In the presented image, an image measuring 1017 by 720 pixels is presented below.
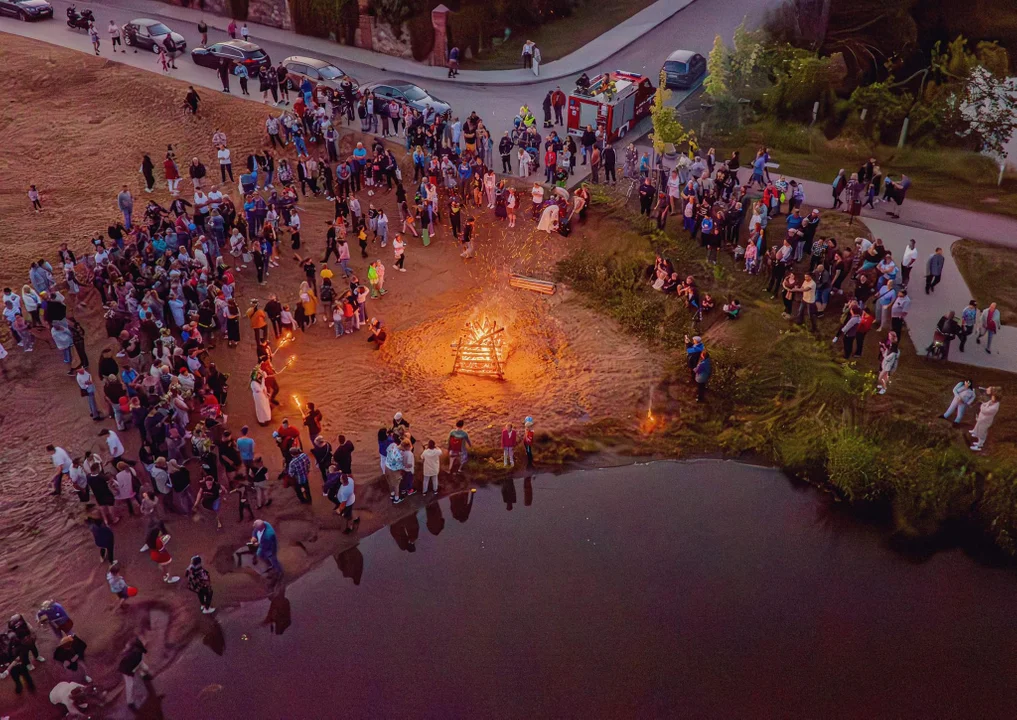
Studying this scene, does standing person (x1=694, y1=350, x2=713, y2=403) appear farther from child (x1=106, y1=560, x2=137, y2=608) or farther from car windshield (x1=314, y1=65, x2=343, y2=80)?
car windshield (x1=314, y1=65, x2=343, y2=80)

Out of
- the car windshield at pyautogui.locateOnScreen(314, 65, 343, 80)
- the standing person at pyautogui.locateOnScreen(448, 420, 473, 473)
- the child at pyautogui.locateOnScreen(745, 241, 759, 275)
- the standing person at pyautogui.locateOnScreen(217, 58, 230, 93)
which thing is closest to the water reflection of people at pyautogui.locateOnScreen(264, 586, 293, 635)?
the standing person at pyautogui.locateOnScreen(448, 420, 473, 473)

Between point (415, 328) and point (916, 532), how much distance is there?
42.2ft

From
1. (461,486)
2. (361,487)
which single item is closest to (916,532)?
(461,486)

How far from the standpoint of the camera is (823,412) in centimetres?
A: 2169

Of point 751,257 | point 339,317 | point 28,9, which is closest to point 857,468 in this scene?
point 751,257

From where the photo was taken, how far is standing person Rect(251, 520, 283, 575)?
17766 millimetres

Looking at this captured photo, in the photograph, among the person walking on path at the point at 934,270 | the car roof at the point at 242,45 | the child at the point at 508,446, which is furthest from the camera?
the car roof at the point at 242,45

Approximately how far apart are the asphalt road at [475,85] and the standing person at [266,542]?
18.9 meters

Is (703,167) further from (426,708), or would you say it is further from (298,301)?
(426,708)

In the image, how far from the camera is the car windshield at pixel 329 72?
3494cm

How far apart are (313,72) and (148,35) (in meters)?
8.97

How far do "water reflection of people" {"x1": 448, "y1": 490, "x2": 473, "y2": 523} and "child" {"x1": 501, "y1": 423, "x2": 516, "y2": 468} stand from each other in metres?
1.08

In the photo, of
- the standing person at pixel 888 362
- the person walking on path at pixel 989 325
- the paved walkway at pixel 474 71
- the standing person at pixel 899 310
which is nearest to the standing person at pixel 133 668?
the standing person at pixel 888 362

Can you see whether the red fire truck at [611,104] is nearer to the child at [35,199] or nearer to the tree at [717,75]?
the tree at [717,75]
